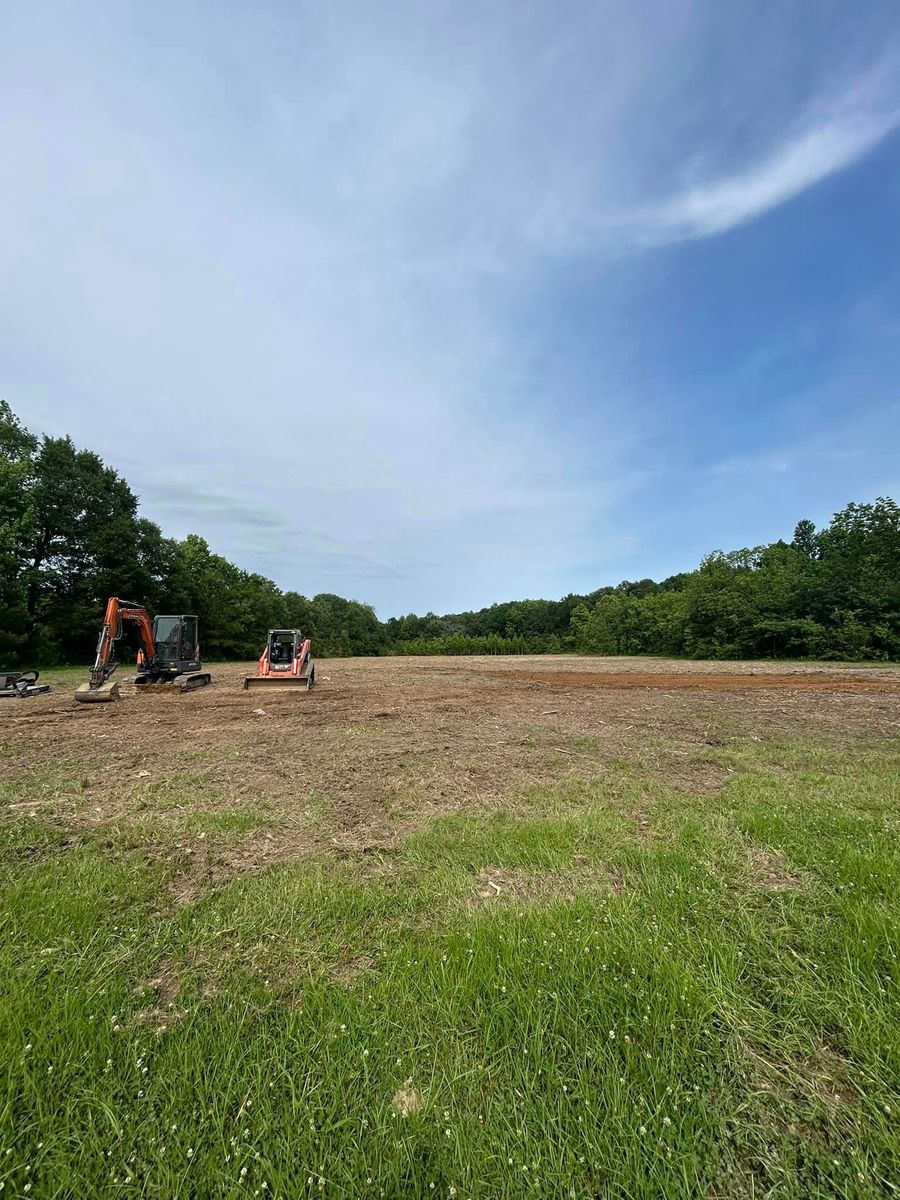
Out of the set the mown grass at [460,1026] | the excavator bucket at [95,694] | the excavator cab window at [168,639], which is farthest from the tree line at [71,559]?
the mown grass at [460,1026]

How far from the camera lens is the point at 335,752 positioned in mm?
7230

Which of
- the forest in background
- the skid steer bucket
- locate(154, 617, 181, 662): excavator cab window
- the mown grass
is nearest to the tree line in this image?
the forest in background

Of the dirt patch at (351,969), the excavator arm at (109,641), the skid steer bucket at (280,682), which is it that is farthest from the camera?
the skid steer bucket at (280,682)

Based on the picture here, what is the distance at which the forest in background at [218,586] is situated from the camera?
83.4ft

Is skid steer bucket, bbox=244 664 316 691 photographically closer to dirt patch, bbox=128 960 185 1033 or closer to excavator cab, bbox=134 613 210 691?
excavator cab, bbox=134 613 210 691

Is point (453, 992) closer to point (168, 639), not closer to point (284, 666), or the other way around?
point (284, 666)

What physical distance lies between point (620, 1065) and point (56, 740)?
971 cm

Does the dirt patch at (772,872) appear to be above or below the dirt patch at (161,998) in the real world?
above

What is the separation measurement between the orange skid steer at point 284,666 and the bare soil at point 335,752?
5.01ft

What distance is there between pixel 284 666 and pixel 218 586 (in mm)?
31776

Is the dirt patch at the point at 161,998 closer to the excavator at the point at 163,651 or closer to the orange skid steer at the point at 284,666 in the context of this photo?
the orange skid steer at the point at 284,666

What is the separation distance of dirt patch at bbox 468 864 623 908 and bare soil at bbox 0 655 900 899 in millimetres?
1028

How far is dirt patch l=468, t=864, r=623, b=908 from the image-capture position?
3.10 metres

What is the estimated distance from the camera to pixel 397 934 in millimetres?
2725
